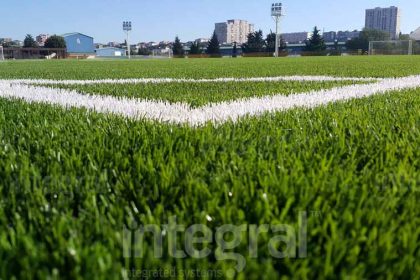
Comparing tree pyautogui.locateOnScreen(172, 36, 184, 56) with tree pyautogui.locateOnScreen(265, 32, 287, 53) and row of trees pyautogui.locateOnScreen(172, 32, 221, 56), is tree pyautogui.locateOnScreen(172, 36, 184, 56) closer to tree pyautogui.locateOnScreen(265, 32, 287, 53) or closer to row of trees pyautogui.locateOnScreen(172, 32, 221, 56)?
row of trees pyautogui.locateOnScreen(172, 32, 221, 56)

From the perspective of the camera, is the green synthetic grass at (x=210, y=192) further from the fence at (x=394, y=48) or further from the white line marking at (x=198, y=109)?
the fence at (x=394, y=48)

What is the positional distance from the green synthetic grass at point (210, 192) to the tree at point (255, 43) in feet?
241

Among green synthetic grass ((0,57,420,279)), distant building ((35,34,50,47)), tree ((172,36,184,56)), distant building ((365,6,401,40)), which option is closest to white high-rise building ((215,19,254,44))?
distant building ((365,6,401,40))

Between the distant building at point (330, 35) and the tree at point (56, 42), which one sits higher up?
the distant building at point (330, 35)

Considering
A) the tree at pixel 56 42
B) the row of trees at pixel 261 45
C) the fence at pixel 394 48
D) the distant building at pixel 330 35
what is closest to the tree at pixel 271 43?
the row of trees at pixel 261 45

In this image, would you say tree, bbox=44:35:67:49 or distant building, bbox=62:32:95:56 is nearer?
tree, bbox=44:35:67:49

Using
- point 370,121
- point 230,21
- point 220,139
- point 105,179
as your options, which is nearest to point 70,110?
point 220,139

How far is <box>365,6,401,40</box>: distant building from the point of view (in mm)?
152125

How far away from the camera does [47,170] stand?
1.34m

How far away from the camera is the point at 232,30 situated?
178 metres

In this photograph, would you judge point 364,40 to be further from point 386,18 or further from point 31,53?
point 386,18

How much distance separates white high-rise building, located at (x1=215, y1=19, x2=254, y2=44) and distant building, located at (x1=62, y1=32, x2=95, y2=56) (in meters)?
88.0

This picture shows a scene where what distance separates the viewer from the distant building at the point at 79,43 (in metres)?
87.8

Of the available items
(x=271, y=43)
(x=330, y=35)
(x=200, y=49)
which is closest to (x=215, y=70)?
(x=200, y=49)
